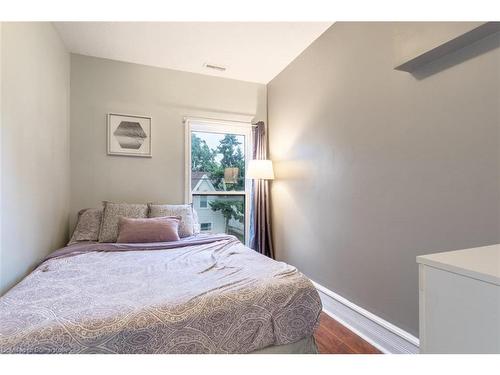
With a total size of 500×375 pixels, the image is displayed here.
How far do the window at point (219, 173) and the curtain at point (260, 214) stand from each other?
0.52ft

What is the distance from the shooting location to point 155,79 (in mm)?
3064

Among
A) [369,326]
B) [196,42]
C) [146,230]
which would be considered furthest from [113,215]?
[369,326]

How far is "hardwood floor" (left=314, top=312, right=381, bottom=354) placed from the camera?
1.76 metres

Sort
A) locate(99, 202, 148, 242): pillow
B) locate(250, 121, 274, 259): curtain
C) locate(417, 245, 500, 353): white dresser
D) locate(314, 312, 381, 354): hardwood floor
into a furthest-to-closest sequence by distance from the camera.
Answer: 1. locate(250, 121, 274, 259): curtain
2. locate(99, 202, 148, 242): pillow
3. locate(314, 312, 381, 354): hardwood floor
4. locate(417, 245, 500, 353): white dresser

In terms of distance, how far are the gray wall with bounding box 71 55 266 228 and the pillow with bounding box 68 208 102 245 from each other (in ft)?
0.94

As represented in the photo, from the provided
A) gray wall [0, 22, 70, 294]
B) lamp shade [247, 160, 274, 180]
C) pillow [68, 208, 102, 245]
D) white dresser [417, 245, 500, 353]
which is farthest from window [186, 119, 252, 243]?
white dresser [417, 245, 500, 353]

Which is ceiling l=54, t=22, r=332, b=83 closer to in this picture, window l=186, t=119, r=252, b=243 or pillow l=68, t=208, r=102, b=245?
window l=186, t=119, r=252, b=243

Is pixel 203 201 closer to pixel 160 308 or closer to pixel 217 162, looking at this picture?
pixel 217 162

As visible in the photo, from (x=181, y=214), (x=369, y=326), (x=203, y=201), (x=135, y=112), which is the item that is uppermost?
(x=135, y=112)

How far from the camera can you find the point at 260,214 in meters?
3.30

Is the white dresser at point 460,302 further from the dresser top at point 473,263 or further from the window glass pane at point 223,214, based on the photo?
the window glass pane at point 223,214

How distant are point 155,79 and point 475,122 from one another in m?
3.05

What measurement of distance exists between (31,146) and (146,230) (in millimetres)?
1060
